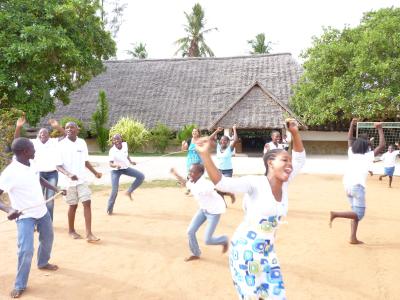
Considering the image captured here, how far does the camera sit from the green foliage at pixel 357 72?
63.7 ft

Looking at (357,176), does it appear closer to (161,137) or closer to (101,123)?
(161,137)

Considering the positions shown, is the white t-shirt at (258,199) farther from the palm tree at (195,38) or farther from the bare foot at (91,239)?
the palm tree at (195,38)

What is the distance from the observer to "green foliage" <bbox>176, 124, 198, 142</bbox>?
982 inches

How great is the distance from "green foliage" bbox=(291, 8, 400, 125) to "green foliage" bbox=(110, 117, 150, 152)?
1005 cm

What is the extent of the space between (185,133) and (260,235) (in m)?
22.1

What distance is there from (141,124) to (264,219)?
79.5ft

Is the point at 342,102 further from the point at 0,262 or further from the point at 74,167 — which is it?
the point at 0,262

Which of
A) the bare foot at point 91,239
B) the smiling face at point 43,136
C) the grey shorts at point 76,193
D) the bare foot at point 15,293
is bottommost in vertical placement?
the bare foot at point 15,293

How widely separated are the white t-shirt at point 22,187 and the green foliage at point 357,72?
18.1 metres

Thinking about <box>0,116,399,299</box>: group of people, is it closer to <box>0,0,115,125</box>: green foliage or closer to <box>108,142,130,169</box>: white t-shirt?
<box>108,142,130,169</box>: white t-shirt

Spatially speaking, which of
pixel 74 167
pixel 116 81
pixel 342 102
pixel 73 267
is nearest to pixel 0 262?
pixel 73 267

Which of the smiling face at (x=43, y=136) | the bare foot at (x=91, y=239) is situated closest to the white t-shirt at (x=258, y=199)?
the bare foot at (x=91, y=239)

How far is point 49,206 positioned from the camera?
6.89 metres

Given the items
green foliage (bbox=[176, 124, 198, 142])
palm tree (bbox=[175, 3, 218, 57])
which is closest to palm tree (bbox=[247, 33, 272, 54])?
palm tree (bbox=[175, 3, 218, 57])
